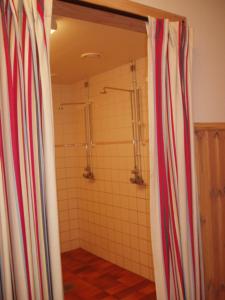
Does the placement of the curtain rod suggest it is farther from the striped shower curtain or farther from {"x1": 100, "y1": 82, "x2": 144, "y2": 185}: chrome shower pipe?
{"x1": 100, "y1": 82, "x2": 144, "y2": 185}: chrome shower pipe

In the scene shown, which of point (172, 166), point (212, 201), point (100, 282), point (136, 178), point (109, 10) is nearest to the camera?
point (109, 10)

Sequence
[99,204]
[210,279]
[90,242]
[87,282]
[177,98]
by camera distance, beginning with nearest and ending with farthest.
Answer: [177,98]
[210,279]
[87,282]
[99,204]
[90,242]

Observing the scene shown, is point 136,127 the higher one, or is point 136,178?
point 136,127

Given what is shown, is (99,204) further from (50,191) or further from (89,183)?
(50,191)

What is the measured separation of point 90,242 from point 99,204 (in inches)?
24.0

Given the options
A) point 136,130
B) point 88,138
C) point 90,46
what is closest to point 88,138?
point 88,138

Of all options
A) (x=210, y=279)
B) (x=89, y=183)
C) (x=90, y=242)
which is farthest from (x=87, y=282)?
(x=210, y=279)

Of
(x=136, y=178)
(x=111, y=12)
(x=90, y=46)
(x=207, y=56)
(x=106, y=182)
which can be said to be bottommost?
(x=106, y=182)

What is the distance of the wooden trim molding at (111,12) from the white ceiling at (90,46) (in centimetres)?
57

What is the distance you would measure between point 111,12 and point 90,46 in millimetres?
1089

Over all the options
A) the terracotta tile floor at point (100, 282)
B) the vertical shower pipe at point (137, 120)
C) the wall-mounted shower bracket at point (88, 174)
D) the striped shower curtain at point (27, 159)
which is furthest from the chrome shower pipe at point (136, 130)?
the striped shower curtain at point (27, 159)

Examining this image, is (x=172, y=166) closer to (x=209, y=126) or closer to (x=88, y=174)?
(x=209, y=126)

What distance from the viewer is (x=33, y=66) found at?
0.99m

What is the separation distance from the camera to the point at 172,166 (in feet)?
4.47
